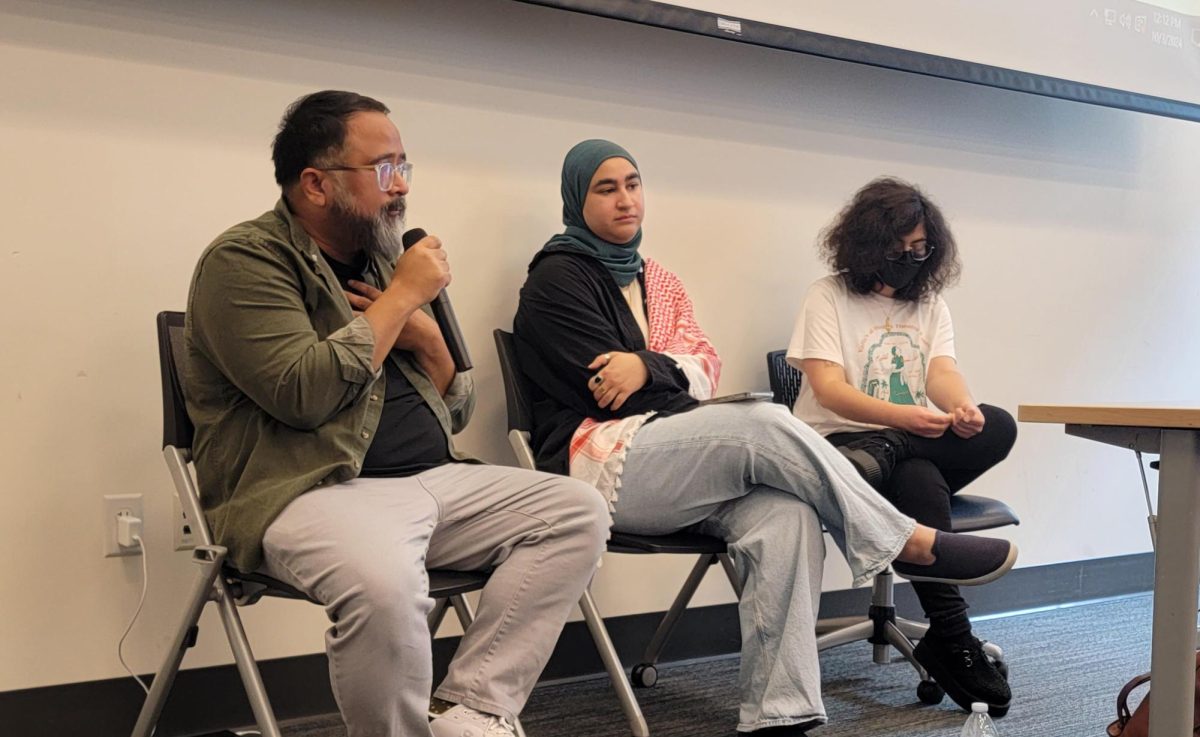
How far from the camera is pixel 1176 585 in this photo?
1.63 m

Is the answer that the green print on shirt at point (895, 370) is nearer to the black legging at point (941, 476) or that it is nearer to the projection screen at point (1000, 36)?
the black legging at point (941, 476)

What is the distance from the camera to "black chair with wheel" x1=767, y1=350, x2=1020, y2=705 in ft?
7.91

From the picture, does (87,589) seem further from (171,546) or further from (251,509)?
(251,509)

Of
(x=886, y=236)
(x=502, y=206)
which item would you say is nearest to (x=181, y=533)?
(x=502, y=206)

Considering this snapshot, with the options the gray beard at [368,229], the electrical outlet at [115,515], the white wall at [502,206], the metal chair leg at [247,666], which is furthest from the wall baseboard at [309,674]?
the gray beard at [368,229]

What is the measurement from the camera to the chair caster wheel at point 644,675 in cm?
249

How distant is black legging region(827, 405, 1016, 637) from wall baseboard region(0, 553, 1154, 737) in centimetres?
60

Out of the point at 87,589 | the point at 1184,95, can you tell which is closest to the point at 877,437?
the point at 87,589

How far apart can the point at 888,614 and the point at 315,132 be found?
5.48 ft

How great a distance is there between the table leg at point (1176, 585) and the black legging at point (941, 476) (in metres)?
0.67

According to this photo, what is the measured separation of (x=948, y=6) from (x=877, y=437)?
128 centimetres

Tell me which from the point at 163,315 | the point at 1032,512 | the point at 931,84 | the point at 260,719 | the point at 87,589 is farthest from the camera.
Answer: the point at 1032,512

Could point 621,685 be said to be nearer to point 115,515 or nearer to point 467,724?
point 467,724

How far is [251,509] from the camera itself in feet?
5.35
